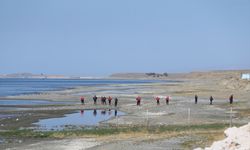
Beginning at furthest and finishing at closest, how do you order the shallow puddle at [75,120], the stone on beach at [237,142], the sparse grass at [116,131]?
the shallow puddle at [75,120] → the sparse grass at [116,131] → the stone on beach at [237,142]

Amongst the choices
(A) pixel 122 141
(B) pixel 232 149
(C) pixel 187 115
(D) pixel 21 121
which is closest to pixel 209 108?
(C) pixel 187 115

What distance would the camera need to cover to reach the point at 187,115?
46094 millimetres

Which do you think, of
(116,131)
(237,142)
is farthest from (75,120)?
(237,142)

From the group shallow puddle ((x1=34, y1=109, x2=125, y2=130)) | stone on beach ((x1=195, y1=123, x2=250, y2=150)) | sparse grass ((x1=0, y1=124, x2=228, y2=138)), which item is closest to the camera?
stone on beach ((x1=195, y1=123, x2=250, y2=150))

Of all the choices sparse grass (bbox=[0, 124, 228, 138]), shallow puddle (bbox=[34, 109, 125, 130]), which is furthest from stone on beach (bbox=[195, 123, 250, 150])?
shallow puddle (bbox=[34, 109, 125, 130])

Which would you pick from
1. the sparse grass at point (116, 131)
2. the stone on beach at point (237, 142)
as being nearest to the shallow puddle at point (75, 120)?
the sparse grass at point (116, 131)

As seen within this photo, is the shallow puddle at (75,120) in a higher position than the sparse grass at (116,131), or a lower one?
lower

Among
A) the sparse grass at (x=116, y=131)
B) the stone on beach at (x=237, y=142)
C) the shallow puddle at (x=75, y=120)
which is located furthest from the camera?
the shallow puddle at (x=75, y=120)

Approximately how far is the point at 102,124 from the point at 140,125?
3671mm

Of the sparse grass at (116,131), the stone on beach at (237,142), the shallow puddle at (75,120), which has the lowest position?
the shallow puddle at (75,120)

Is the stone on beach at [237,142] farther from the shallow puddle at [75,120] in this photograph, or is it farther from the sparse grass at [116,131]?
the shallow puddle at [75,120]

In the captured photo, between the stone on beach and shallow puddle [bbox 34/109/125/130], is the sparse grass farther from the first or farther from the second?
the stone on beach

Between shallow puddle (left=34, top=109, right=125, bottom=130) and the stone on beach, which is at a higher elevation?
the stone on beach

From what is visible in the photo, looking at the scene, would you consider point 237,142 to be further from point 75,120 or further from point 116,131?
point 75,120
